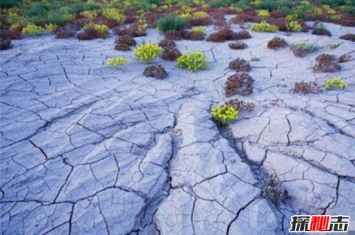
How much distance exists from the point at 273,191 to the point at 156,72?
14.5ft

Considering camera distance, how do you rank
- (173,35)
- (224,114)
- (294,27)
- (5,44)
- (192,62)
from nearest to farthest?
(224,114) < (192,62) < (5,44) < (173,35) < (294,27)

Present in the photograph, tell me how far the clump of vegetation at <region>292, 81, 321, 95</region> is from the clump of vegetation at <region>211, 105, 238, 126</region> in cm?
187

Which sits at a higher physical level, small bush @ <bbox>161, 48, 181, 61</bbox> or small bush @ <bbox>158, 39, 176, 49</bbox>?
small bush @ <bbox>161, 48, 181, 61</bbox>

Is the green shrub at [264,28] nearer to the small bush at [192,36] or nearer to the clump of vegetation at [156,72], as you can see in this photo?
the small bush at [192,36]

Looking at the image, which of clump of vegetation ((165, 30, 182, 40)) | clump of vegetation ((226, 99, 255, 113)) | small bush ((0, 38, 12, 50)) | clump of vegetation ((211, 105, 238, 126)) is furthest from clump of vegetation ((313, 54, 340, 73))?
small bush ((0, 38, 12, 50))

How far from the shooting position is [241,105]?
6066 millimetres

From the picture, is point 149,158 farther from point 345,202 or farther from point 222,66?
point 222,66

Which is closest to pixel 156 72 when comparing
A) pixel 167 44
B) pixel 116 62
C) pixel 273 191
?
pixel 116 62

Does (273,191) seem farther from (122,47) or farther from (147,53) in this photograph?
(122,47)

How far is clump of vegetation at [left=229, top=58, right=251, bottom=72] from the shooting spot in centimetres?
810

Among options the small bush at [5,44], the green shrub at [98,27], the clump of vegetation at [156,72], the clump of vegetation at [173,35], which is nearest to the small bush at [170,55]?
the clump of vegetation at [156,72]

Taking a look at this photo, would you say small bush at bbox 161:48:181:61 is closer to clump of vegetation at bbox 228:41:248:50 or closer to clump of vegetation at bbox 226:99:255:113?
clump of vegetation at bbox 228:41:248:50

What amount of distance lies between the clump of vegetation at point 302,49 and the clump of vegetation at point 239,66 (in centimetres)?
176

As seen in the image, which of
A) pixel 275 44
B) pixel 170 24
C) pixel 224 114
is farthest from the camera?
pixel 170 24
